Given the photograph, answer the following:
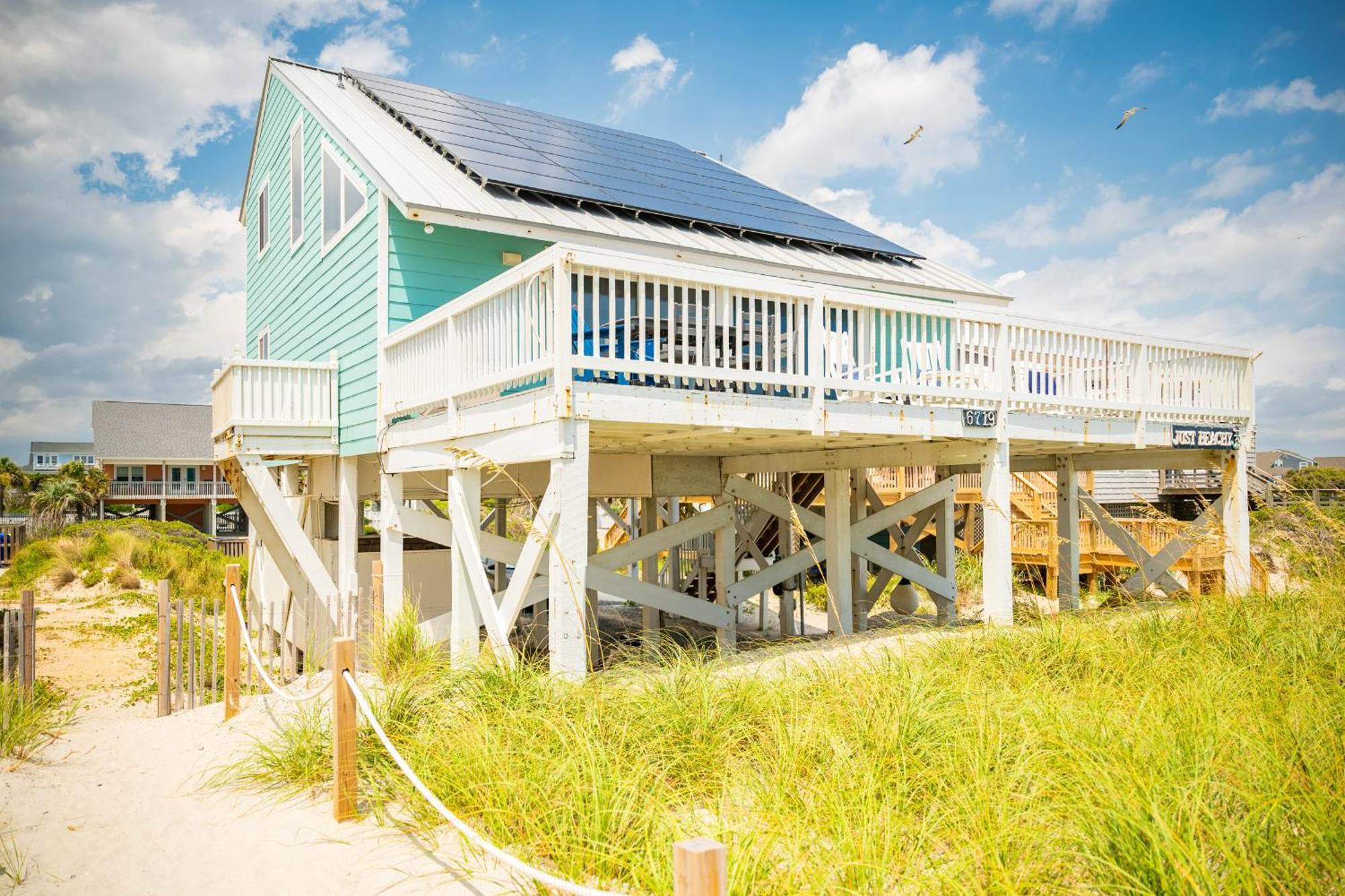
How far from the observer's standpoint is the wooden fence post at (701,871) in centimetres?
195

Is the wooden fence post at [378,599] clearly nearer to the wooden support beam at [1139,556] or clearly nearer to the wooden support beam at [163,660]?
the wooden support beam at [163,660]

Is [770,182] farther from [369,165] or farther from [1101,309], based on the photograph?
[1101,309]

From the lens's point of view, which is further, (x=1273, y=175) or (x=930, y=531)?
(x=1273, y=175)

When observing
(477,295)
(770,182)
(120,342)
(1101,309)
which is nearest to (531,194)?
(477,295)

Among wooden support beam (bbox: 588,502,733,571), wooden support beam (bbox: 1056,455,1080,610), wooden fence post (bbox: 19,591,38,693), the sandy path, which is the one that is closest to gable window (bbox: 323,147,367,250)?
wooden support beam (bbox: 588,502,733,571)

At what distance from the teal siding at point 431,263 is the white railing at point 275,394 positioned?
194cm

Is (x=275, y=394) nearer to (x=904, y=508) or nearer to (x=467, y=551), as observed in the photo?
(x=467, y=551)

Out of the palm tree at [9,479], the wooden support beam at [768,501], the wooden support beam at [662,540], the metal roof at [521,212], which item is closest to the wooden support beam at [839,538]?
the wooden support beam at [768,501]

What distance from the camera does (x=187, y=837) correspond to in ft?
16.4

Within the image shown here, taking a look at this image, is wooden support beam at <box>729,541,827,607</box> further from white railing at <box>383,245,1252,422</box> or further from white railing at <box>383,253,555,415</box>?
white railing at <box>383,253,555,415</box>

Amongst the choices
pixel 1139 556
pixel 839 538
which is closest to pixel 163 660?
pixel 839 538

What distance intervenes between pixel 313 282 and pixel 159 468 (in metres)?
42.2

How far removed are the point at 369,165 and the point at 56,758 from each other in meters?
6.97

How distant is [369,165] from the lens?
9633 mm
